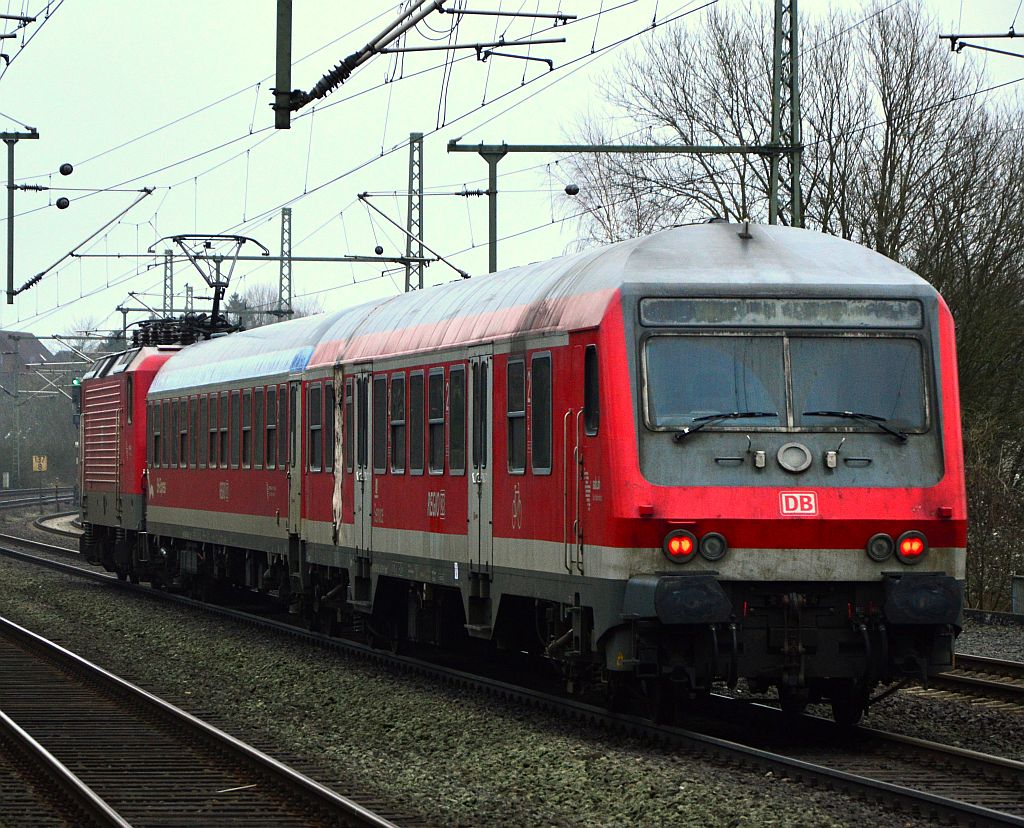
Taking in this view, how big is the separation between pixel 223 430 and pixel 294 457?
366cm

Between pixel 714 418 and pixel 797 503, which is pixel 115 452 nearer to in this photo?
pixel 714 418

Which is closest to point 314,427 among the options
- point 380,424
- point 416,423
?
point 380,424

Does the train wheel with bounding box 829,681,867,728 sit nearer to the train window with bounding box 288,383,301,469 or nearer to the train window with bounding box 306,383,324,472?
the train window with bounding box 306,383,324,472

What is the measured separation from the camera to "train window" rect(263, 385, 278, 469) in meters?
20.4

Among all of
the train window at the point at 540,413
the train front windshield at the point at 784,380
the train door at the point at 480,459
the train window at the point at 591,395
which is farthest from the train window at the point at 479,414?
the train front windshield at the point at 784,380

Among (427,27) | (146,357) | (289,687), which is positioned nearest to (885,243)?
(146,357)

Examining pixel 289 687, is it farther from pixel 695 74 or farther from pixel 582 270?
pixel 695 74

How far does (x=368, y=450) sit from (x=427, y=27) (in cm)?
384

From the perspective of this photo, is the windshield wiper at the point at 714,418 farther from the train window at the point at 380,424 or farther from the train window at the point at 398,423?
the train window at the point at 380,424

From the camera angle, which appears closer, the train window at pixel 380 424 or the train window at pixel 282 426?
the train window at pixel 380 424

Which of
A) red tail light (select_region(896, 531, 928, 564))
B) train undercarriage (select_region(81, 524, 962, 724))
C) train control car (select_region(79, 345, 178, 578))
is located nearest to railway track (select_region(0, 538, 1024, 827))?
train undercarriage (select_region(81, 524, 962, 724))

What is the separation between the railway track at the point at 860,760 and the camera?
9.49 m

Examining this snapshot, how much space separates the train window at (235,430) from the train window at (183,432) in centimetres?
256

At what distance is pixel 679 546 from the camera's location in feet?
36.8
